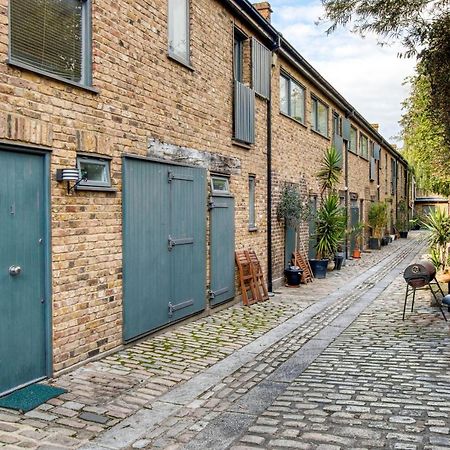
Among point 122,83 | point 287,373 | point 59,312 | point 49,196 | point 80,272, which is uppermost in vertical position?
point 122,83

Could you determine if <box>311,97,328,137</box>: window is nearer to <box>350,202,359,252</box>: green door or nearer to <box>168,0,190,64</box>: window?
<box>350,202,359,252</box>: green door

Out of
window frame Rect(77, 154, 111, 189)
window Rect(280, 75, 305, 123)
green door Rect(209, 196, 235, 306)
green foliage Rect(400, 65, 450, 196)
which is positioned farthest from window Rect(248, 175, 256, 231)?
green foliage Rect(400, 65, 450, 196)

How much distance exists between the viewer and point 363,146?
26.2 meters

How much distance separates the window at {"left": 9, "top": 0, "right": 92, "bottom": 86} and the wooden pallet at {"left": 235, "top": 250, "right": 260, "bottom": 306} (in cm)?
547

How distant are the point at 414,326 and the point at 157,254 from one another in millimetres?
4282

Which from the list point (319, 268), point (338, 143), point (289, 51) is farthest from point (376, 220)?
point (289, 51)

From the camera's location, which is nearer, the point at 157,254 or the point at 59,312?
the point at 59,312

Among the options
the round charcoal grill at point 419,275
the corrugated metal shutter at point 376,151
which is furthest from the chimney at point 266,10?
the corrugated metal shutter at point 376,151

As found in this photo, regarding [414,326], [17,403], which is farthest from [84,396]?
[414,326]

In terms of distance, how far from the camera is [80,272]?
20.4 feet

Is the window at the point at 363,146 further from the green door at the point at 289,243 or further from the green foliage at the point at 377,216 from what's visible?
the green door at the point at 289,243

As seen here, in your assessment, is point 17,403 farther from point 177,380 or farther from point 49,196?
point 49,196

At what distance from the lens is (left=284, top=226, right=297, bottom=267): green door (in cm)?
1388

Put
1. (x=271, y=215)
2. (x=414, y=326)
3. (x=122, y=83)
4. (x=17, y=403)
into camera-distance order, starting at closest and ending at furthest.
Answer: (x=17, y=403) → (x=122, y=83) → (x=414, y=326) → (x=271, y=215)
